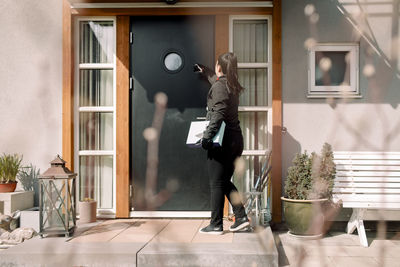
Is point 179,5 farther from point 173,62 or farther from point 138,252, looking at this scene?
point 138,252

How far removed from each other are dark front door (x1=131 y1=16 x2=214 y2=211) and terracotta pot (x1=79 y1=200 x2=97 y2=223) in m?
0.45

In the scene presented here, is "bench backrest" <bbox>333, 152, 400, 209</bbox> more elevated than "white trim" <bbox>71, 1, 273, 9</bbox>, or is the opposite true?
"white trim" <bbox>71, 1, 273, 9</bbox>

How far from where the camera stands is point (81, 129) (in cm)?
445

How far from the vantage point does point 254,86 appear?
4379mm

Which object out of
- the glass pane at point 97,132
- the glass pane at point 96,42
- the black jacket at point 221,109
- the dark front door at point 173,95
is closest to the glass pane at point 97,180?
the glass pane at point 97,132

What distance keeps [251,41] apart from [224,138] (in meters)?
1.48

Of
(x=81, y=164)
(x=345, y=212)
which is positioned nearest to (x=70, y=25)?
(x=81, y=164)

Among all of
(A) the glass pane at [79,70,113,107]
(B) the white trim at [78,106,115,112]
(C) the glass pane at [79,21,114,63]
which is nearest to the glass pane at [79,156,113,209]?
(B) the white trim at [78,106,115,112]

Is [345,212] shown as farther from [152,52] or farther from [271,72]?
[152,52]

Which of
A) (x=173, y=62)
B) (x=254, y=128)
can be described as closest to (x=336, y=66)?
(x=254, y=128)

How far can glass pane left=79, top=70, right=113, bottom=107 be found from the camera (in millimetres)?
4422

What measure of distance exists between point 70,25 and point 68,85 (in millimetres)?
626

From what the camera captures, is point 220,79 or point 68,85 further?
point 68,85

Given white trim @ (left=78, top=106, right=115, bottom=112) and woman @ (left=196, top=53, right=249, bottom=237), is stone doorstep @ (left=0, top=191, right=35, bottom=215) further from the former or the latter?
woman @ (left=196, top=53, right=249, bottom=237)
